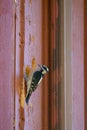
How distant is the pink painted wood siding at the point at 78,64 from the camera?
1.03 metres

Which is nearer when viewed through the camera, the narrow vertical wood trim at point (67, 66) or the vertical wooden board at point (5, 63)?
the vertical wooden board at point (5, 63)

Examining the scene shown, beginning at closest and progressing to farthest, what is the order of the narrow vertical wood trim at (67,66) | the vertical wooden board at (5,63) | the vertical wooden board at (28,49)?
the vertical wooden board at (5,63)
the vertical wooden board at (28,49)
the narrow vertical wood trim at (67,66)

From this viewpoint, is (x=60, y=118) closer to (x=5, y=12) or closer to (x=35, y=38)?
(x=35, y=38)

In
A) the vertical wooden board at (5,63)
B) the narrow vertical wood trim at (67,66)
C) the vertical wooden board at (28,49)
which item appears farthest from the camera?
the narrow vertical wood trim at (67,66)

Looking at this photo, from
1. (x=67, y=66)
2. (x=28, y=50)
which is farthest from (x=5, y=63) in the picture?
(x=67, y=66)

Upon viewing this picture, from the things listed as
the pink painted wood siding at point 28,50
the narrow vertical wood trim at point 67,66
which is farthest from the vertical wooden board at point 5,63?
the narrow vertical wood trim at point 67,66

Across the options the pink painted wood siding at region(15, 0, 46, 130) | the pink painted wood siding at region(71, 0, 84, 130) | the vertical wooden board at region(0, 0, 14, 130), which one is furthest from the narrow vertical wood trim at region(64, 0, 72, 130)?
the vertical wooden board at region(0, 0, 14, 130)

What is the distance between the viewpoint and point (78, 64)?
1.08 m

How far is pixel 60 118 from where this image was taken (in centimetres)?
99

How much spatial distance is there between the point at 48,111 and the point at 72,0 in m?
0.55

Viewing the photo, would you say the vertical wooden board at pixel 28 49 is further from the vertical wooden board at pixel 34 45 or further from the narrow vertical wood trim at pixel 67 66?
the narrow vertical wood trim at pixel 67 66

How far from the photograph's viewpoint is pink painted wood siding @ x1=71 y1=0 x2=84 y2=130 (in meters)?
1.03

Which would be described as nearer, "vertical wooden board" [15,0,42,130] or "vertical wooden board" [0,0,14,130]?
"vertical wooden board" [0,0,14,130]

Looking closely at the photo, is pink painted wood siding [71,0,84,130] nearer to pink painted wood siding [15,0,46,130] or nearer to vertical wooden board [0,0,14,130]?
pink painted wood siding [15,0,46,130]
